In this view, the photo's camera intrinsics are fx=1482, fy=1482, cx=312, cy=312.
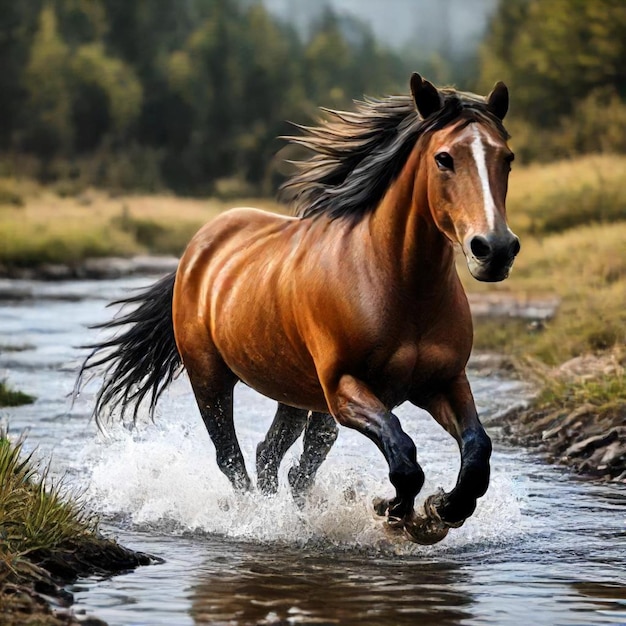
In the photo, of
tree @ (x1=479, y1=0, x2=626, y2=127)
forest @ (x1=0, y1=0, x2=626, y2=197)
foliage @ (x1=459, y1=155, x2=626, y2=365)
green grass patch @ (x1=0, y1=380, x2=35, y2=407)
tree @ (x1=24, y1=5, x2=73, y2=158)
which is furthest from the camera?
tree @ (x1=24, y1=5, x2=73, y2=158)

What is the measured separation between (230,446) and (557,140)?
97.9 ft

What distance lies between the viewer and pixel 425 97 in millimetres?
6012

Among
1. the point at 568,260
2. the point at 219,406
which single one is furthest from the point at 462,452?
the point at 568,260

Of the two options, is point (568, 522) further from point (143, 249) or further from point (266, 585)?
point (143, 249)

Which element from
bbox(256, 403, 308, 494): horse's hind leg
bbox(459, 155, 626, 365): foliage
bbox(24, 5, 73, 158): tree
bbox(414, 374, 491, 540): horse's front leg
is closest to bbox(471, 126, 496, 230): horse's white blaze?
bbox(414, 374, 491, 540): horse's front leg

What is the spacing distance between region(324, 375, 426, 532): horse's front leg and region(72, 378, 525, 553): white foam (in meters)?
0.27

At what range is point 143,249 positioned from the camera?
110ft

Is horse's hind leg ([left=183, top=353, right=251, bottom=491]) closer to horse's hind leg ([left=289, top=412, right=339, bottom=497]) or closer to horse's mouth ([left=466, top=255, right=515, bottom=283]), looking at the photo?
horse's hind leg ([left=289, top=412, right=339, bottom=497])

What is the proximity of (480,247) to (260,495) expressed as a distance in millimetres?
2695

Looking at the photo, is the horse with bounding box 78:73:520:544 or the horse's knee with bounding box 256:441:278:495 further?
the horse's knee with bounding box 256:441:278:495

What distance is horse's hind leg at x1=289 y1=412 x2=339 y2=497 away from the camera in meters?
7.69

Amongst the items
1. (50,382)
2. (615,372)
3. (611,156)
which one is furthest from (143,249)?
(615,372)

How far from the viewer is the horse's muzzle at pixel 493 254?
17.7 feet

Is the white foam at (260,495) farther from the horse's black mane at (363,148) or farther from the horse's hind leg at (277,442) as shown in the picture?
the horse's black mane at (363,148)
